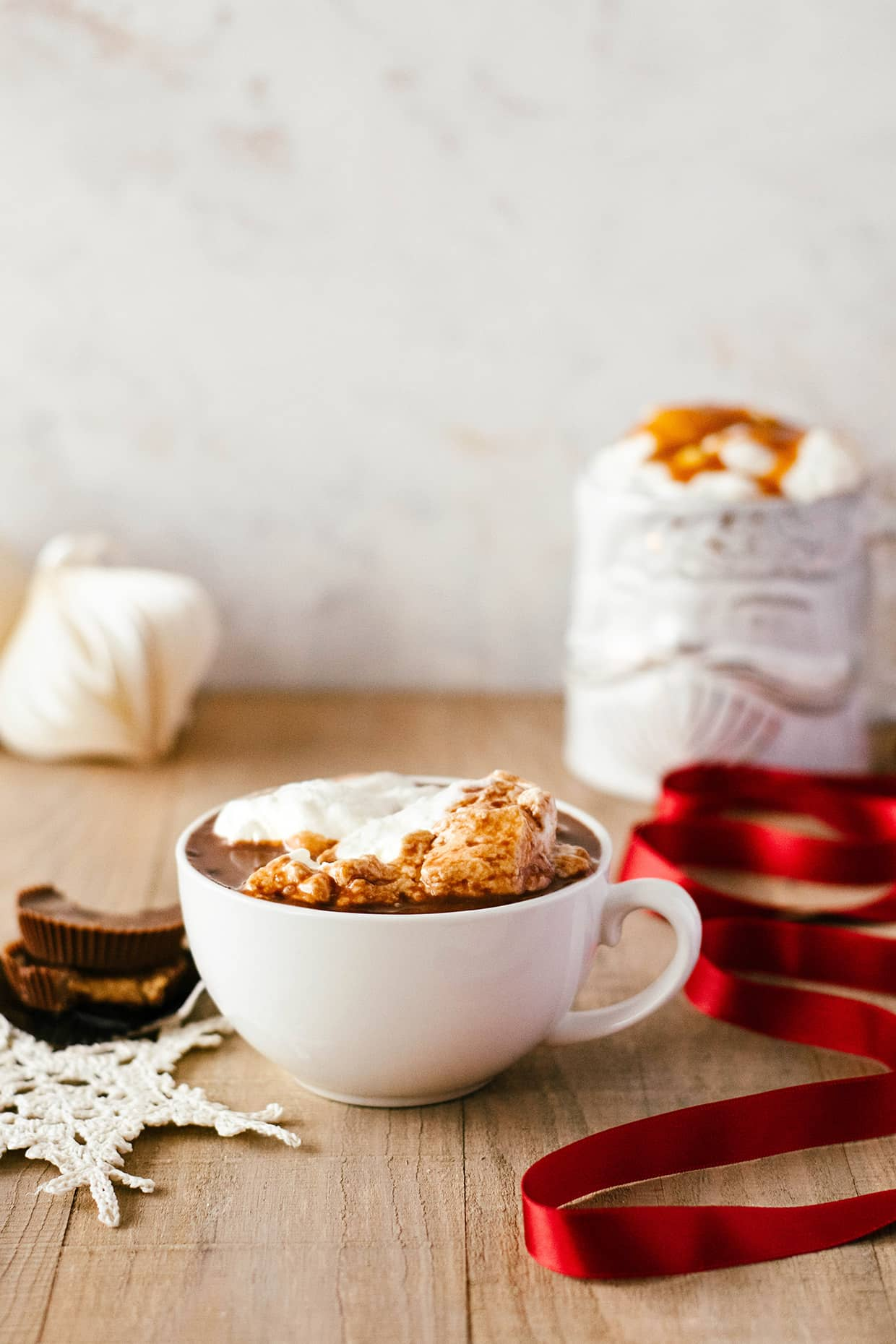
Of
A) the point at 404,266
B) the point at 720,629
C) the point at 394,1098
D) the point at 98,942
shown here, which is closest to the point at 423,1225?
the point at 394,1098

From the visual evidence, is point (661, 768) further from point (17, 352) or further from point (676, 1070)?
point (17, 352)

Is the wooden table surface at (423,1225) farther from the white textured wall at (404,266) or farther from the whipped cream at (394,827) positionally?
the white textured wall at (404,266)

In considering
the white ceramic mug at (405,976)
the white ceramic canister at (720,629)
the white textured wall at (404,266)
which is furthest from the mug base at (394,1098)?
the white textured wall at (404,266)

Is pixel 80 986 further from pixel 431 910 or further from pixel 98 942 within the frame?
pixel 431 910

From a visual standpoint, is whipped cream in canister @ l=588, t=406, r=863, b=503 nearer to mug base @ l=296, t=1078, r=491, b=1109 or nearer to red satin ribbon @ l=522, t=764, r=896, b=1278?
red satin ribbon @ l=522, t=764, r=896, b=1278

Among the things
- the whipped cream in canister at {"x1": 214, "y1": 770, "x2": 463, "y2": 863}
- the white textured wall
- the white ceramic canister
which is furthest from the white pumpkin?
the whipped cream in canister at {"x1": 214, "y1": 770, "x2": 463, "y2": 863}

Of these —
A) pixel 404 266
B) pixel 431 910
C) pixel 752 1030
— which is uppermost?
pixel 404 266

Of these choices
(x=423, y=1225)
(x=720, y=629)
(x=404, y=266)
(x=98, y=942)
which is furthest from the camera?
(x=404, y=266)
